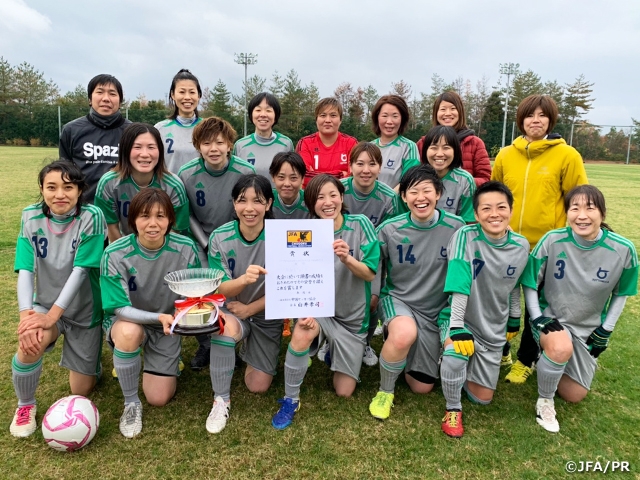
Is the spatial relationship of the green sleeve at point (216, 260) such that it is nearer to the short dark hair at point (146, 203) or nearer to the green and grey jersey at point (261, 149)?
the short dark hair at point (146, 203)

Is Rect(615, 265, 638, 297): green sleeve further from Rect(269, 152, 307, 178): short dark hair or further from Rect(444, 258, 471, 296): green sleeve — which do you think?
Rect(269, 152, 307, 178): short dark hair

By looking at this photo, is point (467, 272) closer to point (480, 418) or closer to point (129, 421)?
point (480, 418)

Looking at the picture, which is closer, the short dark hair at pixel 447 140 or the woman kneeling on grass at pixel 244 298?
the woman kneeling on grass at pixel 244 298

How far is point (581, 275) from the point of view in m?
2.88

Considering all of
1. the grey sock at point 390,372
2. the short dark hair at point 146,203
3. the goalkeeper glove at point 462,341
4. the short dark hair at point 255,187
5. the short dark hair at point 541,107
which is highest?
the short dark hair at point 541,107

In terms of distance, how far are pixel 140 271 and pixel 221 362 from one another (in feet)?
2.43

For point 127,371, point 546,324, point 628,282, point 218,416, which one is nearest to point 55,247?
point 127,371

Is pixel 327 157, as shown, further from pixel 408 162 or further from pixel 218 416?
pixel 218 416

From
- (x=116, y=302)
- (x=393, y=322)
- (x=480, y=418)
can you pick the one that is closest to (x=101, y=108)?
(x=116, y=302)

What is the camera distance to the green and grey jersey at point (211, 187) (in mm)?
3377

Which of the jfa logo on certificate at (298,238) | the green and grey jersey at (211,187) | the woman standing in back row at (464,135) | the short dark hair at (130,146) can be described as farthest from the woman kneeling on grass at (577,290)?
the short dark hair at (130,146)

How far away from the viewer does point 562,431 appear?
2627mm

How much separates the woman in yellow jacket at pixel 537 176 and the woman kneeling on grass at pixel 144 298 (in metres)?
2.36

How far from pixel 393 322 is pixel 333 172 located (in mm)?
1561
